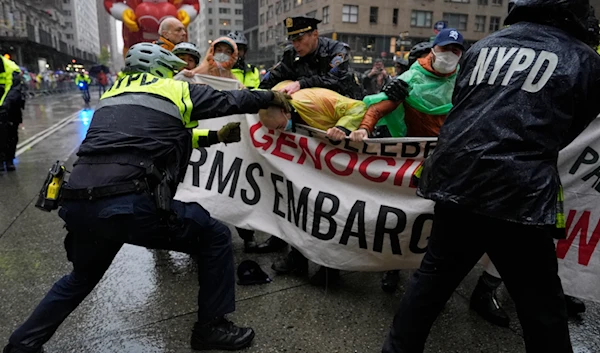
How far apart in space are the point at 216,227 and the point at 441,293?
126cm

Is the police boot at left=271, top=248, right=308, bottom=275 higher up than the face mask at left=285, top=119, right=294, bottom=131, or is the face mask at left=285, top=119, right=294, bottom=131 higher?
the face mask at left=285, top=119, right=294, bottom=131

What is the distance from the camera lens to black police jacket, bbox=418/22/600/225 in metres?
1.66

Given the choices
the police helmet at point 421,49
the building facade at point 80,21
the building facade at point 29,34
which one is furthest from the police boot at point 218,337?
the building facade at point 80,21

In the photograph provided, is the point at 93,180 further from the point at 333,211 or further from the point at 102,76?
the point at 102,76

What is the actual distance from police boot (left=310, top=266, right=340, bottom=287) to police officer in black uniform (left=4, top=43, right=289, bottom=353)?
85 centimetres

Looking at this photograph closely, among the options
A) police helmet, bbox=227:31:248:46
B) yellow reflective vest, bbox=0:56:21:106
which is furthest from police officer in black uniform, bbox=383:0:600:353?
yellow reflective vest, bbox=0:56:21:106

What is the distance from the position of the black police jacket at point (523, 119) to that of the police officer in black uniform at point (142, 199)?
4.49 ft

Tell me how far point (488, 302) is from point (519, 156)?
1.58 metres

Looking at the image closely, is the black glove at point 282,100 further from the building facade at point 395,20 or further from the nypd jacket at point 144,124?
the building facade at point 395,20

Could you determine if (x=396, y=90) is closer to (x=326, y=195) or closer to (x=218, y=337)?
(x=326, y=195)

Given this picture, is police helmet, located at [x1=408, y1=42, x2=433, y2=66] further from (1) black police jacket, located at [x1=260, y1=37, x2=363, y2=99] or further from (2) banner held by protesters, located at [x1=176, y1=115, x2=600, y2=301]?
(2) banner held by protesters, located at [x1=176, y1=115, x2=600, y2=301]

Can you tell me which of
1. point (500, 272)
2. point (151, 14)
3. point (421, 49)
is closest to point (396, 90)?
point (500, 272)

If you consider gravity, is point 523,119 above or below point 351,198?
above

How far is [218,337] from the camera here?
8.13 feet
